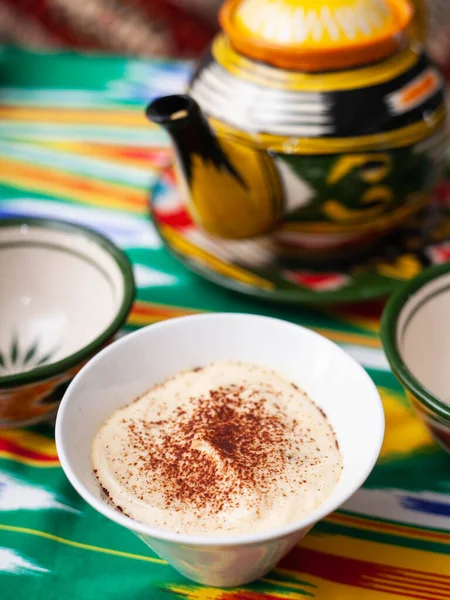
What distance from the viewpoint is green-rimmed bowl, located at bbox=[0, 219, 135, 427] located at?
787 millimetres

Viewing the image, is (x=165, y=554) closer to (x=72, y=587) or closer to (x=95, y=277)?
(x=72, y=587)

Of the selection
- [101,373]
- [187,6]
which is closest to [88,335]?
[101,373]

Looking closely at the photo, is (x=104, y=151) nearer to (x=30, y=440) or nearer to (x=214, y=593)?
(x=30, y=440)

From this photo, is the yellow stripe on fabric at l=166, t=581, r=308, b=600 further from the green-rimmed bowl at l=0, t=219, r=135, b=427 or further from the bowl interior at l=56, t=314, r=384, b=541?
the green-rimmed bowl at l=0, t=219, r=135, b=427


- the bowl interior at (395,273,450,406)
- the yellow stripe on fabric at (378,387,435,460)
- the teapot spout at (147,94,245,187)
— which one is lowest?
the yellow stripe on fabric at (378,387,435,460)

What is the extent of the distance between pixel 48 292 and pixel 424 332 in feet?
1.42

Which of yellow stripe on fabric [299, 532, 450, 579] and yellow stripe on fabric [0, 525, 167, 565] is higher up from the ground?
yellow stripe on fabric [299, 532, 450, 579]

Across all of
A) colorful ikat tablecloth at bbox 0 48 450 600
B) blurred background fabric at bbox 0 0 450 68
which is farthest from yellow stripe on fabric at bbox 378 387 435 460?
blurred background fabric at bbox 0 0 450 68

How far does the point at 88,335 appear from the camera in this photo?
0.80 meters

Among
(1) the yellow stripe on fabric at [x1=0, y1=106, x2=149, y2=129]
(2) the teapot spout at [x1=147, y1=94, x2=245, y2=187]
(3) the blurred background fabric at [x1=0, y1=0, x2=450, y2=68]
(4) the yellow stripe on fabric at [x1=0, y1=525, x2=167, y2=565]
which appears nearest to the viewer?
(4) the yellow stripe on fabric at [x1=0, y1=525, x2=167, y2=565]

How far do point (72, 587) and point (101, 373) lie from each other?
0.18 m

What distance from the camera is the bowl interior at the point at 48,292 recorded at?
0.80m

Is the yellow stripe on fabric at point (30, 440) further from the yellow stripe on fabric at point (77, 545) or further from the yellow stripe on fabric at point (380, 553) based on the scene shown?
the yellow stripe on fabric at point (380, 553)

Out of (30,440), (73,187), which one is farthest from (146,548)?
(73,187)
